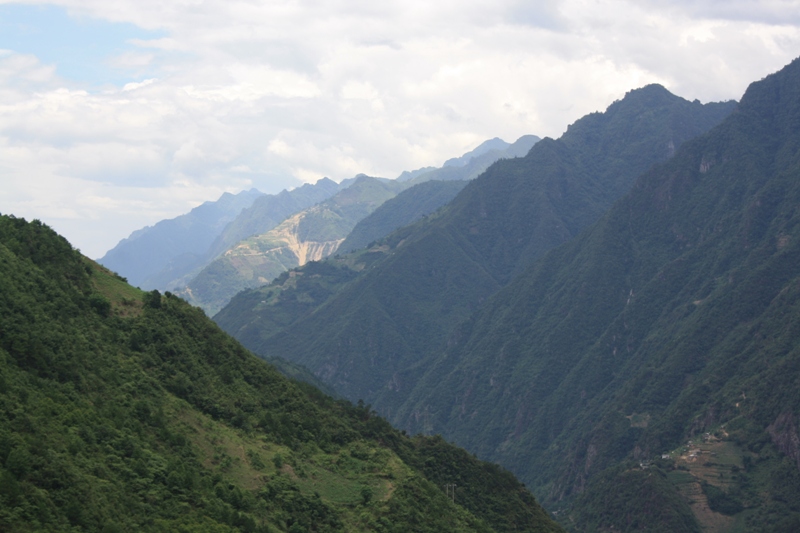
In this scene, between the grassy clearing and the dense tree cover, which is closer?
the dense tree cover

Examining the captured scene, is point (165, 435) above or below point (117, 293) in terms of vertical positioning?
below

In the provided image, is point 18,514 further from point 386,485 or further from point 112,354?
point 386,485

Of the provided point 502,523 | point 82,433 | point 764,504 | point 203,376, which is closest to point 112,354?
point 203,376

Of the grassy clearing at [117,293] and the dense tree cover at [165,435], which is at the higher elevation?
the grassy clearing at [117,293]

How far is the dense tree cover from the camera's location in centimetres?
5828

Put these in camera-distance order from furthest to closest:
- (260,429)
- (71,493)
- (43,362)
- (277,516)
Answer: (260,429) → (277,516) → (43,362) → (71,493)

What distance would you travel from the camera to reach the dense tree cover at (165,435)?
2295 inches

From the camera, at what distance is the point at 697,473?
648ft

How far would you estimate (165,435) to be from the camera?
7338cm

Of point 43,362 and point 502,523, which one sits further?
point 502,523

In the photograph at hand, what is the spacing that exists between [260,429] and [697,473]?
133216mm

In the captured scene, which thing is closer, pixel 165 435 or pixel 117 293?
pixel 165 435

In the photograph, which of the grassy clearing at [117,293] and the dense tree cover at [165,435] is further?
the grassy clearing at [117,293]

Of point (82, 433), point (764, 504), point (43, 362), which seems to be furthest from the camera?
point (764, 504)
